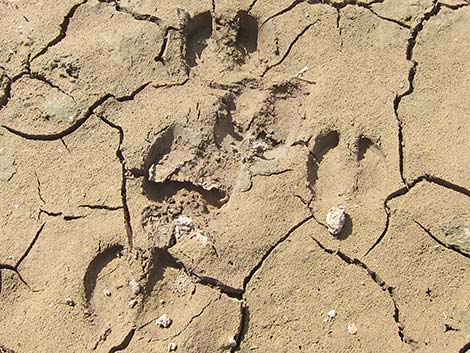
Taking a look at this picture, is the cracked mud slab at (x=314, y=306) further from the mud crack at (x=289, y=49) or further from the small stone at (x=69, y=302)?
the mud crack at (x=289, y=49)

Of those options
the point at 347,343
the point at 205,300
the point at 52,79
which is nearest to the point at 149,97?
the point at 52,79

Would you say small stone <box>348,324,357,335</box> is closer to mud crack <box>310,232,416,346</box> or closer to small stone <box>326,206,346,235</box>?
mud crack <box>310,232,416,346</box>

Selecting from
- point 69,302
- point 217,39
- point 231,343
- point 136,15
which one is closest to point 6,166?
point 69,302

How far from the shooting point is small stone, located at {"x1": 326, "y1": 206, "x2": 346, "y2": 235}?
8.48 feet

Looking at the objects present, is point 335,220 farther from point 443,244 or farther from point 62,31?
point 62,31

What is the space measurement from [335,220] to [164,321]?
31.3 inches

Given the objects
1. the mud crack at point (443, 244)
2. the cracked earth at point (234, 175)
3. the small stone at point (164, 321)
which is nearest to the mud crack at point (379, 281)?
the cracked earth at point (234, 175)

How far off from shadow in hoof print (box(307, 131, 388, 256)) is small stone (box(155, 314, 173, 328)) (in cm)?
72

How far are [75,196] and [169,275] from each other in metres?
0.53

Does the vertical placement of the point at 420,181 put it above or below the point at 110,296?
above

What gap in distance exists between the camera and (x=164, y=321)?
8.20ft

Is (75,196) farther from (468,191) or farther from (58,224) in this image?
(468,191)

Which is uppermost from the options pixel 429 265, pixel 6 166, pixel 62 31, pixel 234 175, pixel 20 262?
pixel 62 31

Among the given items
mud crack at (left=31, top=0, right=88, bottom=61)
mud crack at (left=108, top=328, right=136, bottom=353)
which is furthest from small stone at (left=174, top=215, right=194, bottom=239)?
mud crack at (left=31, top=0, right=88, bottom=61)
